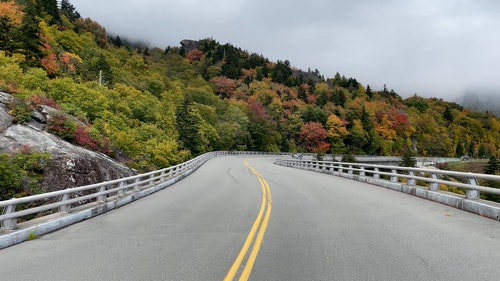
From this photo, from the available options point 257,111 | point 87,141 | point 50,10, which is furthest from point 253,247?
point 50,10

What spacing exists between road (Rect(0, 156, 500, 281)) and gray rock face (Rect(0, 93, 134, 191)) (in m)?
8.28

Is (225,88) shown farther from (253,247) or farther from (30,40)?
(253,247)

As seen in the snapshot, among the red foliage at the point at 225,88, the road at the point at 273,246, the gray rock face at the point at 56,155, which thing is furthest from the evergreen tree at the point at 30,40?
the red foliage at the point at 225,88

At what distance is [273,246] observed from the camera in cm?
651

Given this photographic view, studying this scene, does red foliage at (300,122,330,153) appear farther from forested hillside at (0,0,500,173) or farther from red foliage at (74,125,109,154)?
red foliage at (74,125,109,154)

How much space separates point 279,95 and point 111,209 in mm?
132178

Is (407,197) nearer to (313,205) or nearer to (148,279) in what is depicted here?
(313,205)

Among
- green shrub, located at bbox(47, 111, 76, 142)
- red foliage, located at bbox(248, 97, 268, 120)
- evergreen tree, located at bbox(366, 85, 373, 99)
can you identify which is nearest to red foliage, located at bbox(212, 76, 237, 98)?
red foliage, located at bbox(248, 97, 268, 120)

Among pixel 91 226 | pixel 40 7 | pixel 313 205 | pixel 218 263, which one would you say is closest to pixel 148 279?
pixel 218 263

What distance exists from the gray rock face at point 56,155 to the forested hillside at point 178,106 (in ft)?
3.78

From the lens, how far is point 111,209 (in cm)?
1161

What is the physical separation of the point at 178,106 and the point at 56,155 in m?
51.1

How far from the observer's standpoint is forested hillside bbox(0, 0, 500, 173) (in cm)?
3691

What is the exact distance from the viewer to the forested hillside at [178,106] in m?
36.9
